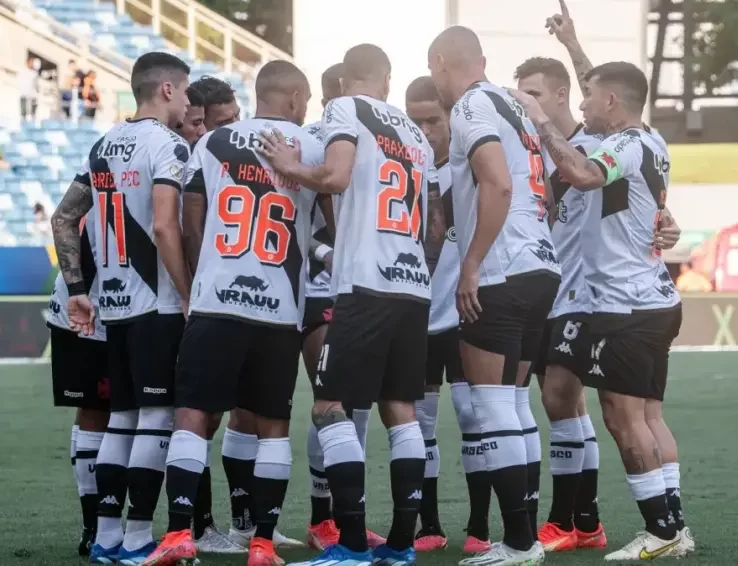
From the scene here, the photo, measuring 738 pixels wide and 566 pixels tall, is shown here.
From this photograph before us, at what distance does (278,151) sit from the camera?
511 centimetres

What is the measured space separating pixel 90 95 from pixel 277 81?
19.4 meters

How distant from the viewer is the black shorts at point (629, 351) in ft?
18.0

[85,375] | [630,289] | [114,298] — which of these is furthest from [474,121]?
[85,375]

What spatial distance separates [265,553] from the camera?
510 cm

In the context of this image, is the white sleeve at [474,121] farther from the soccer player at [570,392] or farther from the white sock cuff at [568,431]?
the white sock cuff at [568,431]

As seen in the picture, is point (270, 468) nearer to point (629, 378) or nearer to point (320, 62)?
point (629, 378)

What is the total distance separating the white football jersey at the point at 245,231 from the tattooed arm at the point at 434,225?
81cm

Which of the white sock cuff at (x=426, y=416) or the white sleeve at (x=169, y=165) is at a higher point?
the white sleeve at (x=169, y=165)

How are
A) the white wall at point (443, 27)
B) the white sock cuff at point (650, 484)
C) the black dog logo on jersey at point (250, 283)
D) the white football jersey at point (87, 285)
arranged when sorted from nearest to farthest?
the black dog logo on jersey at point (250, 283)
the white sock cuff at point (650, 484)
the white football jersey at point (87, 285)
the white wall at point (443, 27)

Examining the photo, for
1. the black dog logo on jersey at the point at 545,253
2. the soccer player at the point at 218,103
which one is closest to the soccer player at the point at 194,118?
the soccer player at the point at 218,103

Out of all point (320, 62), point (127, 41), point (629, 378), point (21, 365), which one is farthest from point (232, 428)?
point (127, 41)

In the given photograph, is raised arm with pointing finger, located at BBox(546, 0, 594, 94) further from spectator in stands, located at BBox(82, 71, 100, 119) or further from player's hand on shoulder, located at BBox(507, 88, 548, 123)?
spectator in stands, located at BBox(82, 71, 100, 119)

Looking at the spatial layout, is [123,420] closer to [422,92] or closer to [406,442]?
[406,442]

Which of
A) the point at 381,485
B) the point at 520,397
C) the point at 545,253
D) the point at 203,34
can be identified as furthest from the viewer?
the point at 203,34
